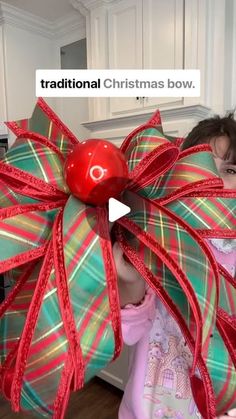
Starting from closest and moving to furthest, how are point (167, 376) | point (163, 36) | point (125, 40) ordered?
1. point (167, 376)
2. point (163, 36)
3. point (125, 40)

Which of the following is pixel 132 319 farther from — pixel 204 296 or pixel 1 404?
pixel 1 404

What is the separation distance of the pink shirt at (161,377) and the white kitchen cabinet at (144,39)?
87 centimetres

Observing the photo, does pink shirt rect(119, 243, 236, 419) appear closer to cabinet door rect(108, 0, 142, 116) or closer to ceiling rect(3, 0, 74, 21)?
cabinet door rect(108, 0, 142, 116)

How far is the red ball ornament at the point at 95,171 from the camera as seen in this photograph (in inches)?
6.9

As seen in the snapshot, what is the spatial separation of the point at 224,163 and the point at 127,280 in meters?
0.31

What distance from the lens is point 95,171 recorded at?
18 cm

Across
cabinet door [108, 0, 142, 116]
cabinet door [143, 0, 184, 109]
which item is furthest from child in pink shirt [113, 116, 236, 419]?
cabinet door [108, 0, 142, 116]

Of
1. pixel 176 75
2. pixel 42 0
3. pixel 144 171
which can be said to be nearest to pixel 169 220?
pixel 144 171

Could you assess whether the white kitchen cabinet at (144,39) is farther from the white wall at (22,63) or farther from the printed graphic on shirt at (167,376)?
the printed graphic on shirt at (167,376)

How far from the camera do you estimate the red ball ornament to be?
176mm

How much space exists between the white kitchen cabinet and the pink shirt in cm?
87

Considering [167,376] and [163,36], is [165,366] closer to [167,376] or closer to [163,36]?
[167,376]

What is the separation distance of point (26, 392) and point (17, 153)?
0.15 meters

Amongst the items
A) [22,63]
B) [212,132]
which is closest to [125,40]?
[22,63]
